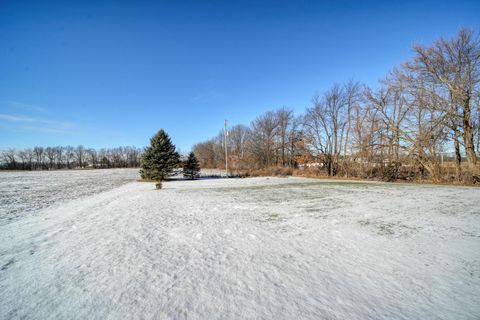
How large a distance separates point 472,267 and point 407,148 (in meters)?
19.9

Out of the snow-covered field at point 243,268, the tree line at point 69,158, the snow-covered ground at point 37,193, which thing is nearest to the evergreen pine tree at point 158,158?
the snow-covered ground at point 37,193

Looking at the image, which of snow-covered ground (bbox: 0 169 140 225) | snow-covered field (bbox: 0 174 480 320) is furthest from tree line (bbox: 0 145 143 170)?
snow-covered field (bbox: 0 174 480 320)

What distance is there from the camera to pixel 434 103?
1631cm

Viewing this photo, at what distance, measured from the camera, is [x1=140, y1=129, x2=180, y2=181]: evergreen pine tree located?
20.9m

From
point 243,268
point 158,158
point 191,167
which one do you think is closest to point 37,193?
point 158,158

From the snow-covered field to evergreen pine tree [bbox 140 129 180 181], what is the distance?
49.2 feet

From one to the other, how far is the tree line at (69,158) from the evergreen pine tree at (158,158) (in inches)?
2709

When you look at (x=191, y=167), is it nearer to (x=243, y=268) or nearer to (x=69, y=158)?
(x=243, y=268)

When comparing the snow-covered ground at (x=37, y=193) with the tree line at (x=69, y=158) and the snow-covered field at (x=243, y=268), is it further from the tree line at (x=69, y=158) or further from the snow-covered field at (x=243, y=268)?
the tree line at (x=69, y=158)

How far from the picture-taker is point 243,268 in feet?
10.3

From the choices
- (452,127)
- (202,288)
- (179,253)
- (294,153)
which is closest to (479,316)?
(202,288)

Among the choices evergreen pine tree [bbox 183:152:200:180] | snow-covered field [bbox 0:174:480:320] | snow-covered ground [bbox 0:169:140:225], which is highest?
evergreen pine tree [bbox 183:152:200:180]

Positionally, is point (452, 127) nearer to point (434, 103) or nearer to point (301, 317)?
point (434, 103)

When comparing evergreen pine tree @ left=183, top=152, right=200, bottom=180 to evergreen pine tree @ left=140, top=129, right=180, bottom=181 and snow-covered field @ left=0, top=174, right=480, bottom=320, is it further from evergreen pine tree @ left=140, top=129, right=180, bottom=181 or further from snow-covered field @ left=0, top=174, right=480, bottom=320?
snow-covered field @ left=0, top=174, right=480, bottom=320
